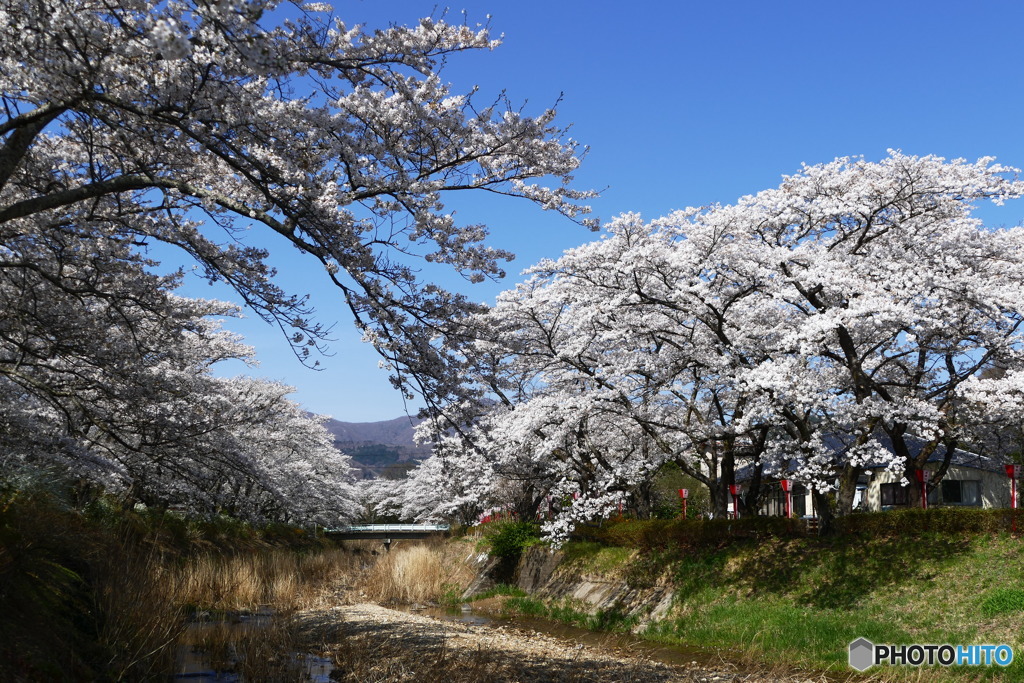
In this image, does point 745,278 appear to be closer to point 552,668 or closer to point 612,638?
point 612,638

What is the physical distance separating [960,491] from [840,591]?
20777 millimetres

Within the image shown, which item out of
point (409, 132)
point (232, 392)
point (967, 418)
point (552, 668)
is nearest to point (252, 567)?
point (232, 392)

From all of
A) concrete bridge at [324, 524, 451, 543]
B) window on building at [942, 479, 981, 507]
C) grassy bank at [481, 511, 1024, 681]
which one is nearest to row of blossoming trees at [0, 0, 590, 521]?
grassy bank at [481, 511, 1024, 681]

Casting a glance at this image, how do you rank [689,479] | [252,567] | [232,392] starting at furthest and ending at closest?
[689,479]
[232,392]
[252,567]

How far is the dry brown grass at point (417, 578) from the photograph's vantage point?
23594 mm

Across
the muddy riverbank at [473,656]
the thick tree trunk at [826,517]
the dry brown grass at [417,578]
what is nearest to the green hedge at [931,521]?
the thick tree trunk at [826,517]

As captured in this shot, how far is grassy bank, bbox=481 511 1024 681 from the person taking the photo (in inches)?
477

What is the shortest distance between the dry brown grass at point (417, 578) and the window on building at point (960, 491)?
20033mm

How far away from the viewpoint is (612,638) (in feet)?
52.2

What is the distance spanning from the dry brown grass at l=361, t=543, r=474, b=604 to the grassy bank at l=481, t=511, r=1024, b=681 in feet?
22.2

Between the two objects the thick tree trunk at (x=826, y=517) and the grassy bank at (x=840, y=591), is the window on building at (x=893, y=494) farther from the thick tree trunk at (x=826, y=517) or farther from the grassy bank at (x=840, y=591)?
the grassy bank at (x=840, y=591)

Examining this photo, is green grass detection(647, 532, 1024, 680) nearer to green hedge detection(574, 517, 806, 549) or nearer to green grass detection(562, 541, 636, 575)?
green hedge detection(574, 517, 806, 549)

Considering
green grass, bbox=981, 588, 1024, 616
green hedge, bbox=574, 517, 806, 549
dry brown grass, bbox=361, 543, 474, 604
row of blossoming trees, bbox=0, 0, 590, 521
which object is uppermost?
row of blossoming trees, bbox=0, 0, 590, 521

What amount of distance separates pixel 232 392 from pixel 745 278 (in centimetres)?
1873
